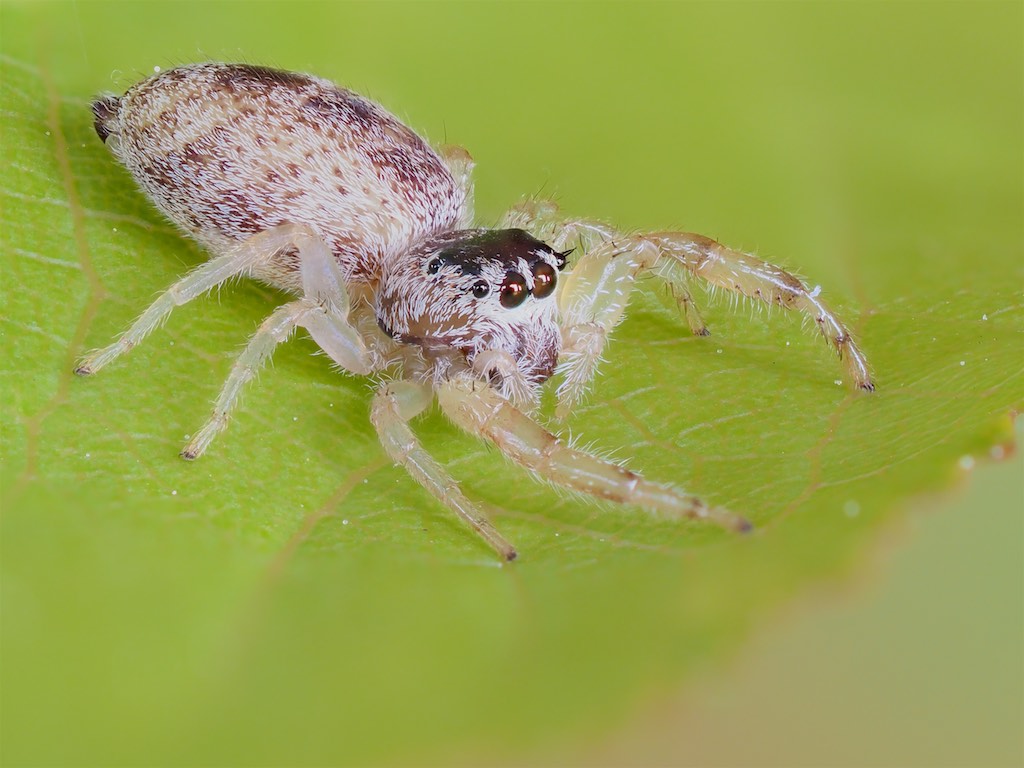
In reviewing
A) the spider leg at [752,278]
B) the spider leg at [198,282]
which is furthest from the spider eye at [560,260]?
the spider leg at [198,282]

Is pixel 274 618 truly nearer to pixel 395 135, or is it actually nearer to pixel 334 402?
pixel 334 402

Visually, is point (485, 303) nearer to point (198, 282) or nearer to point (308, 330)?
point (308, 330)

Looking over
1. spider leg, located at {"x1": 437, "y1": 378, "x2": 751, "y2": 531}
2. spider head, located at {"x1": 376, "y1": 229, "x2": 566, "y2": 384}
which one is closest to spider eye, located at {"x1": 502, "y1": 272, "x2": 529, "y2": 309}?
spider head, located at {"x1": 376, "y1": 229, "x2": 566, "y2": 384}

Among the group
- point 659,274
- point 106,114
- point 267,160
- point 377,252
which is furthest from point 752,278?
point 106,114

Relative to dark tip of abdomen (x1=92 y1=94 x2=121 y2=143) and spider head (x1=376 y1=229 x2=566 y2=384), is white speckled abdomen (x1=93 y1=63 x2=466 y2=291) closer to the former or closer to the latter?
dark tip of abdomen (x1=92 y1=94 x2=121 y2=143)

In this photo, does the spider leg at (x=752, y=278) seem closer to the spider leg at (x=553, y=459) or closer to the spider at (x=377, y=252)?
the spider at (x=377, y=252)

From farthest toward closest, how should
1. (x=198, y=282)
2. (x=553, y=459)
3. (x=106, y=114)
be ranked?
(x=106, y=114) < (x=198, y=282) < (x=553, y=459)
